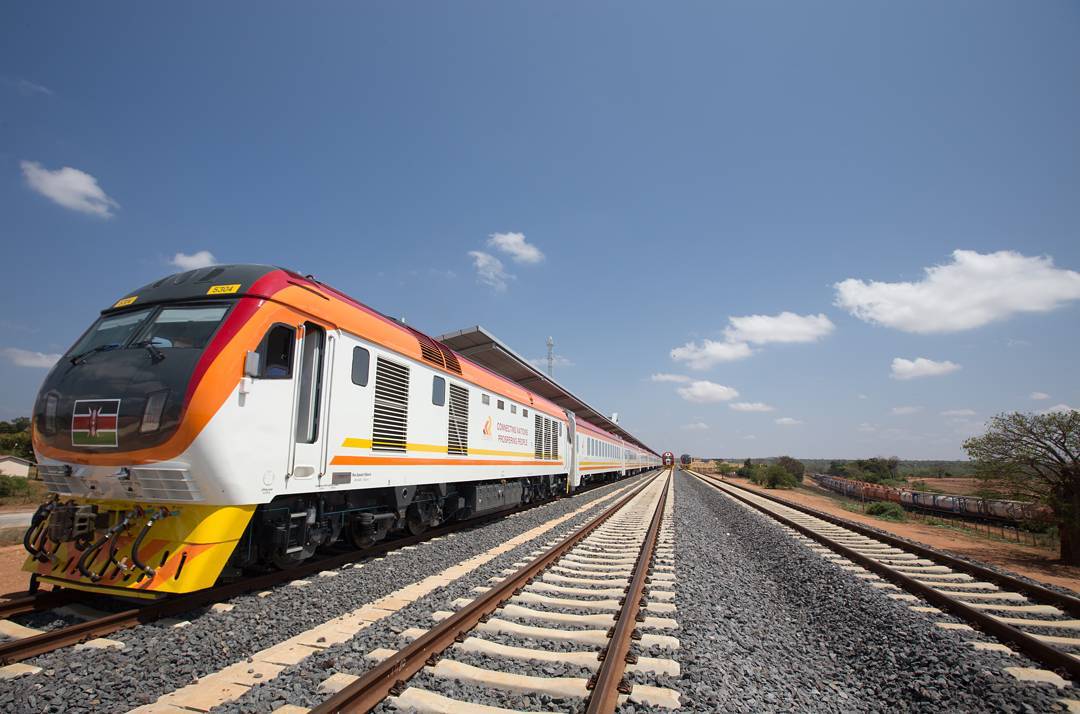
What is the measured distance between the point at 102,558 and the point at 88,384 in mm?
1761

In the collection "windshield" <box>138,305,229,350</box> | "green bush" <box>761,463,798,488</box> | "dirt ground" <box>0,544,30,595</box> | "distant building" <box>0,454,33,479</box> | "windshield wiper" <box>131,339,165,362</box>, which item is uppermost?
"windshield" <box>138,305,229,350</box>

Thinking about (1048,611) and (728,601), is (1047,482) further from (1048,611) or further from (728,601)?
(728,601)

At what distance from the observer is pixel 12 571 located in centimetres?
715

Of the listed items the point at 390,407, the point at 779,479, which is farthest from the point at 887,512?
the point at 390,407

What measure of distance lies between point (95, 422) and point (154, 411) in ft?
2.57

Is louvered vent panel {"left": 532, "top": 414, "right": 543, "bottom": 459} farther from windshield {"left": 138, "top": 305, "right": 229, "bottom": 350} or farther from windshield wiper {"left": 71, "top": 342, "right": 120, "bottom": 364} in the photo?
windshield wiper {"left": 71, "top": 342, "right": 120, "bottom": 364}

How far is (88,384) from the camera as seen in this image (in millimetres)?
5117

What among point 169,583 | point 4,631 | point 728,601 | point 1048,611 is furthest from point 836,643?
point 4,631

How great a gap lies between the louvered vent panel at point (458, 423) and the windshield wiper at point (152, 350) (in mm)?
5183

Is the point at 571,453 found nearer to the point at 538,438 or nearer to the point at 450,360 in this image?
the point at 538,438

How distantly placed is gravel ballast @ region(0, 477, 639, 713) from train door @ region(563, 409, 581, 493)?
14.2 metres

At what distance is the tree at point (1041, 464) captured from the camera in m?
10.6

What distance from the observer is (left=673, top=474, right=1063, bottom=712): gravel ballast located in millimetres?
3684

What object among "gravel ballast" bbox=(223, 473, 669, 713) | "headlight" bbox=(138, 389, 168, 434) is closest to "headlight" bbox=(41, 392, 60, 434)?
"headlight" bbox=(138, 389, 168, 434)
